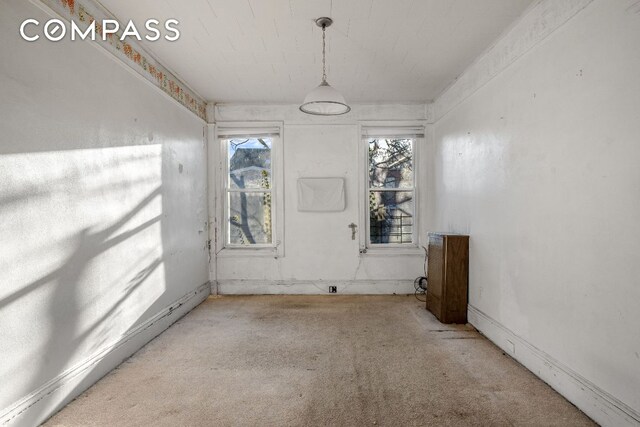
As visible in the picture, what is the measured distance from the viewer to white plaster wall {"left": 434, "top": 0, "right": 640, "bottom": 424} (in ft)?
6.48

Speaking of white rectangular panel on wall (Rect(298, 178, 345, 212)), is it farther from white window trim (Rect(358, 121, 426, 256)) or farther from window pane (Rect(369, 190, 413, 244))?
window pane (Rect(369, 190, 413, 244))

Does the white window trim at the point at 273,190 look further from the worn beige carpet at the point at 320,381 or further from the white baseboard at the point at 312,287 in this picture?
the worn beige carpet at the point at 320,381

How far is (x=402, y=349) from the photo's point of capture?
3.29 m

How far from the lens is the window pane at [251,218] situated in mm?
5621

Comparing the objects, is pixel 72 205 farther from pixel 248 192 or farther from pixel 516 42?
pixel 516 42

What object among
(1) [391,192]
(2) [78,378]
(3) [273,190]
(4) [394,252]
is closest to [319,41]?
(3) [273,190]

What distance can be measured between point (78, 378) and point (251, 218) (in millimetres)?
3360

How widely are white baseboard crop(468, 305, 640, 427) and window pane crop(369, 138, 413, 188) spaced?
261cm

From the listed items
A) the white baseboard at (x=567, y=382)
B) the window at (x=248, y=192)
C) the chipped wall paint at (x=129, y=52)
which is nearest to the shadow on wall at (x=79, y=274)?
the chipped wall paint at (x=129, y=52)

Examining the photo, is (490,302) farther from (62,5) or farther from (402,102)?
(62,5)

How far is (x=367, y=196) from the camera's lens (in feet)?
18.1

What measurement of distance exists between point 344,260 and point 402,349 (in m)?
2.27

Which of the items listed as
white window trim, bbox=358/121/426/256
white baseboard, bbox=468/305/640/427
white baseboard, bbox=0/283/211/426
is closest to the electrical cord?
white window trim, bbox=358/121/426/256

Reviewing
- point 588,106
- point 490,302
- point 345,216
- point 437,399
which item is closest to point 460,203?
point 490,302
